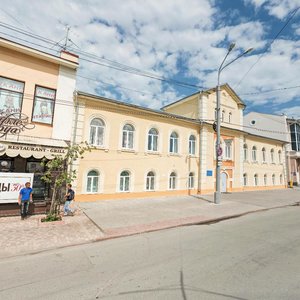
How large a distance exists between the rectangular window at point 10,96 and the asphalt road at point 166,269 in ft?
28.8

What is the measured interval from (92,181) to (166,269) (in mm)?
10577

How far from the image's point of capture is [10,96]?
38.0 ft

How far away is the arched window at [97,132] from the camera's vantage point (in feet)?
48.3

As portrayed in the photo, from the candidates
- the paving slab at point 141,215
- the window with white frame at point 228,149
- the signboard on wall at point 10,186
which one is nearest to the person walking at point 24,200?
the signboard on wall at point 10,186

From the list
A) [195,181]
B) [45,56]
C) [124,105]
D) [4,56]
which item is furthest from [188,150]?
[4,56]

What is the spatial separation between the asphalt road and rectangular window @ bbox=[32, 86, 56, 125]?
340 inches

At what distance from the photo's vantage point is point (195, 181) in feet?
65.2

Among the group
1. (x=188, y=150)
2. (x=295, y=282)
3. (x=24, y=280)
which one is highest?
(x=188, y=150)

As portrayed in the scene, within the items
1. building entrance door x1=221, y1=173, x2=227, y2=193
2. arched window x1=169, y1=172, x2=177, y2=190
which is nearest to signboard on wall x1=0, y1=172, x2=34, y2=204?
arched window x1=169, y1=172, x2=177, y2=190

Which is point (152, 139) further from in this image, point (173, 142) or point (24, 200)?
point (24, 200)

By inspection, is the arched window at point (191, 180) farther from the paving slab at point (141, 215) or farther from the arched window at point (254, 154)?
the arched window at point (254, 154)

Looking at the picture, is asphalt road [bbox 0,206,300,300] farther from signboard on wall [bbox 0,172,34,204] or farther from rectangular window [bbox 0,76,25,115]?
rectangular window [bbox 0,76,25,115]

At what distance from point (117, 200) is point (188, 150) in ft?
27.8

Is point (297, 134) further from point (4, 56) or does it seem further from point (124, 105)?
point (4, 56)
